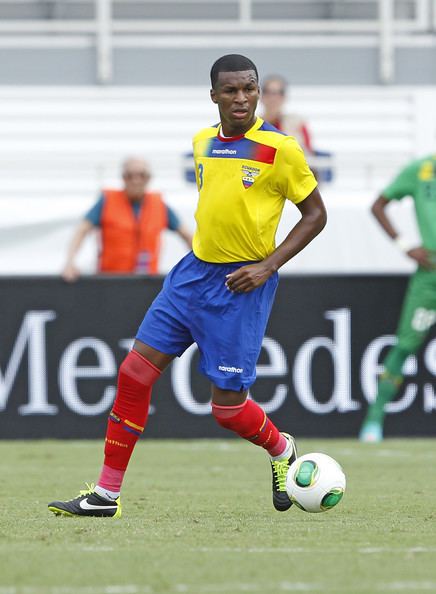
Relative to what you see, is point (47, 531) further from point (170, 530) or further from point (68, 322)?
point (68, 322)

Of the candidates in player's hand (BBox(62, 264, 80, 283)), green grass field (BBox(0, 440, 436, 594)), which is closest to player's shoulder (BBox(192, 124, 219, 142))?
green grass field (BBox(0, 440, 436, 594))

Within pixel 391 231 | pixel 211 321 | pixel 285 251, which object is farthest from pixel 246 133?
pixel 391 231

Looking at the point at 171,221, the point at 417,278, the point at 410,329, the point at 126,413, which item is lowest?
the point at 410,329

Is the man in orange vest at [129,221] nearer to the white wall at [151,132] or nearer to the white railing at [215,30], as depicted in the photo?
the white wall at [151,132]

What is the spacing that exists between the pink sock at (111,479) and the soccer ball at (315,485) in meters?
0.79

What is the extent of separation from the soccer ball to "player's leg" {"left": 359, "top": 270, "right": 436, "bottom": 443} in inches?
174

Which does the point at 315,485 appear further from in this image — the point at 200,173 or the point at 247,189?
the point at 200,173

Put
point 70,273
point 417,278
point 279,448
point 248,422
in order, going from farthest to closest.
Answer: point 70,273, point 417,278, point 279,448, point 248,422

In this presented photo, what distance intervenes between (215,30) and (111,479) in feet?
44.4

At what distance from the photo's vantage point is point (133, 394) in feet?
21.5

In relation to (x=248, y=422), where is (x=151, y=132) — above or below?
above

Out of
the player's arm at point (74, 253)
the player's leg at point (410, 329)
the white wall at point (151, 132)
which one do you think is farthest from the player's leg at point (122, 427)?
the white wall at point (151, 132)

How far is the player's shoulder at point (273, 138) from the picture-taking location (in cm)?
641

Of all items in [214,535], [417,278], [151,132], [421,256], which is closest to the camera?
[214,535]
